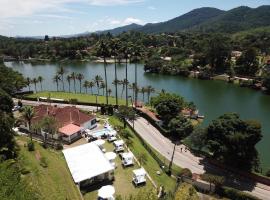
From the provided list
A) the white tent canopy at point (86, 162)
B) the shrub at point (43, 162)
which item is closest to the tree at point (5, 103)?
the white tent canopy at point (86, 162)

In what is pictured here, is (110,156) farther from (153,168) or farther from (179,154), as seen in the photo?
(179,154)

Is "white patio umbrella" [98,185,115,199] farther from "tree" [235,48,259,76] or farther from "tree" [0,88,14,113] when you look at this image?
"tree" [235,48,259,76]

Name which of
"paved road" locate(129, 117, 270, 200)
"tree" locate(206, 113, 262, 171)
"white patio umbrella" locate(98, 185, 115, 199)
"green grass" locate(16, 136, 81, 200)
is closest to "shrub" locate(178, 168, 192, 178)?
"paved road" locate(129, 117, 270, 200)

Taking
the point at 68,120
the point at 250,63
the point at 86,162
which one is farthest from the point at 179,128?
the point at 250,63

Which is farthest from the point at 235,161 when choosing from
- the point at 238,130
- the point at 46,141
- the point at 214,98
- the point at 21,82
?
the point at 21,82

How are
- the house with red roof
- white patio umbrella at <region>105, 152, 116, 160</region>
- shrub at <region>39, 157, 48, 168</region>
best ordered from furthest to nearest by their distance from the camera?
the house with red roof
white patio umbrella at <region>105, 152, 116, 160</region>
shrub at <region>39, 157, 48, 168</region>
